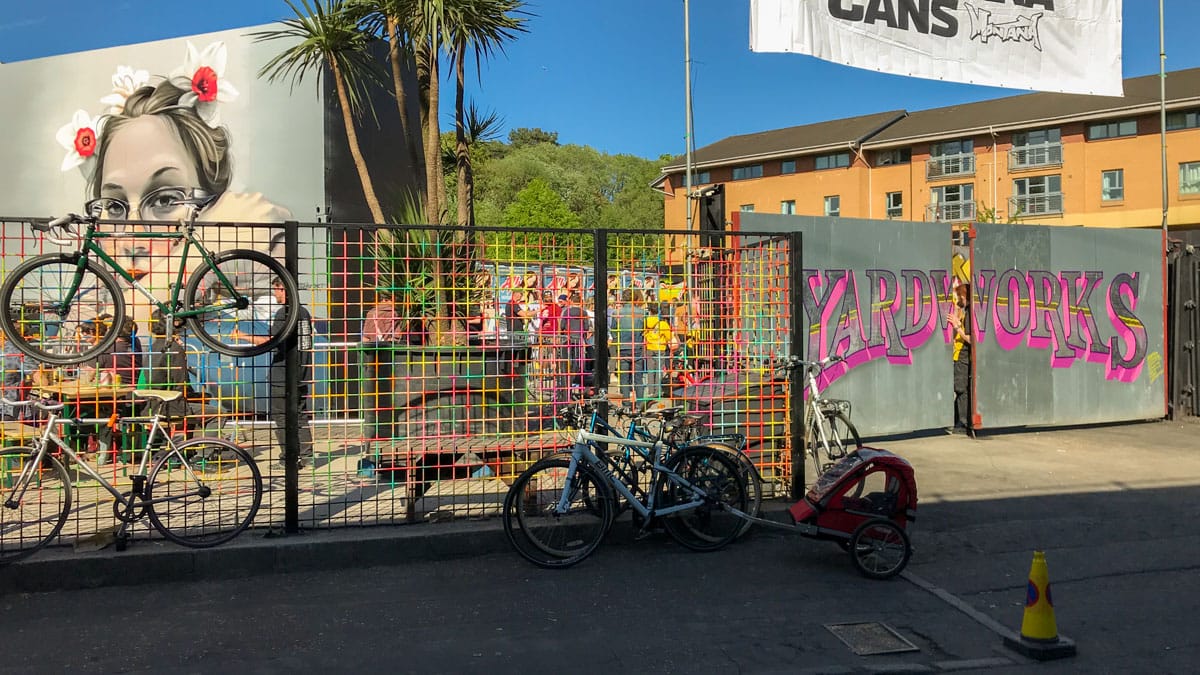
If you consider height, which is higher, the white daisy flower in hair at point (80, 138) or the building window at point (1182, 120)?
the building window at point (1182, 120)

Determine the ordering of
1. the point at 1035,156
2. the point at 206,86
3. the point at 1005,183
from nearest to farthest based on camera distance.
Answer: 1. the point at 206,86
2. the point at 1035,156
3. the point at 1005,183

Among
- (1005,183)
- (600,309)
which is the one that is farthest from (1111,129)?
(600,309)

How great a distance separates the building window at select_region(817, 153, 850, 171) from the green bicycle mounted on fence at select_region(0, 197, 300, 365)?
49448 mm

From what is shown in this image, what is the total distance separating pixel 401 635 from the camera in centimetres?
485

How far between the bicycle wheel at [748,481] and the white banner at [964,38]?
12.2 ft

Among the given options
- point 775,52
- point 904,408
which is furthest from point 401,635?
point 904,408

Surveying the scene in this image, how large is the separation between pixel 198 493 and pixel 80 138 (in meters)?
15.6

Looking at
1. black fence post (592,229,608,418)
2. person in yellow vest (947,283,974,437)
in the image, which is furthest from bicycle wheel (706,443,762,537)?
person in yellow vest (947,283,974,437)

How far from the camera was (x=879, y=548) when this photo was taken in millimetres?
5852

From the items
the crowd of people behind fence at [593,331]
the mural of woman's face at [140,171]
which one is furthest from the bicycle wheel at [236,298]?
the mural of woman's face at [140,171]

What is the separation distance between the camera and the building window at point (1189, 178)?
133 feet

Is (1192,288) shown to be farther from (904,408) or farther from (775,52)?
(775,52)

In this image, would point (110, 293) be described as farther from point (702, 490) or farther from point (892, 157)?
point (892, 157)

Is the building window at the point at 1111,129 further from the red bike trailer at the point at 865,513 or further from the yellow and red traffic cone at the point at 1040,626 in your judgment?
the yellow and red traffic cone at the point at 1040,626
